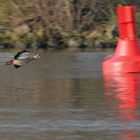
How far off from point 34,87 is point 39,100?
78.0 inches

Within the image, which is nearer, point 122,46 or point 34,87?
point 34,87

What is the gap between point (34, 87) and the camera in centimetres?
1391

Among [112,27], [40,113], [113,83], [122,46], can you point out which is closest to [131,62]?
[122,46]

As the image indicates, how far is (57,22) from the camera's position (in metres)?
34.7

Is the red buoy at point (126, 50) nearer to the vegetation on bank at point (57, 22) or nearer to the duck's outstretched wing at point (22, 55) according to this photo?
the duck's outstretched wing at point (22, 55)

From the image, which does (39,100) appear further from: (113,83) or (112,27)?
(112,27)

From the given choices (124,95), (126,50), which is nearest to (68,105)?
(124,95)

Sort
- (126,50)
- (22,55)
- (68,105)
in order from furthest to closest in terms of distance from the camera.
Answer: (126,50), (22,55), (68,105)

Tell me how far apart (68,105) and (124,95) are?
138cm

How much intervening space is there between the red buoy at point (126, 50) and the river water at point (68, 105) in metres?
0.34

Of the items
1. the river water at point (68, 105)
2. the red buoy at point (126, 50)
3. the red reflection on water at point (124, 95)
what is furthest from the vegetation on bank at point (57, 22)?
the red reflection on water at point (124, 95)

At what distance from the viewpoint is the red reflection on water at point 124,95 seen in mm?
9896

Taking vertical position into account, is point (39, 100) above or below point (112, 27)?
above

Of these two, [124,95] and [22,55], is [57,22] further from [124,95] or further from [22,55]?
[124,95]
